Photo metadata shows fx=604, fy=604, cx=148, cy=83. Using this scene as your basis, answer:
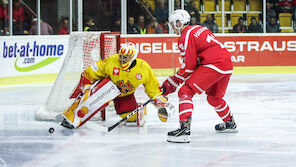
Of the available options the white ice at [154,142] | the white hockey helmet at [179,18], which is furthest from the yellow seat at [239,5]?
the white hockey helmet at [179,18]

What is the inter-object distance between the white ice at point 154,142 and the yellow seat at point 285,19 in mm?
6552

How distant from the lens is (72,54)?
→ 633 cm

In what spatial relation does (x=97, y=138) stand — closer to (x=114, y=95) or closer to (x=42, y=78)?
(x=114, y=95)

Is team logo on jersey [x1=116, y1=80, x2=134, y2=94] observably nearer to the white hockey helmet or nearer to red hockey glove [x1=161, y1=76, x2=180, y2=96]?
red hockey glove [x1=161, y1=76, x2=180, y2=96]

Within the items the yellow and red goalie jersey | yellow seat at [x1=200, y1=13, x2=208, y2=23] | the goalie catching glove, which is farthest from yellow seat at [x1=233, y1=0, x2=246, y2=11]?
the goalie catching glove

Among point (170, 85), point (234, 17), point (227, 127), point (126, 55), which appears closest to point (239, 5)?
point (234, 17)

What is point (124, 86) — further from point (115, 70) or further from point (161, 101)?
point (161, 101)

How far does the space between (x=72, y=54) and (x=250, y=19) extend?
779 centimetres

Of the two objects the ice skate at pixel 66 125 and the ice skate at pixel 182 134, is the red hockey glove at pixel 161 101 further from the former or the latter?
the ice skate at pixel 66 125

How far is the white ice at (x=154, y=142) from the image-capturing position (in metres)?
4.20

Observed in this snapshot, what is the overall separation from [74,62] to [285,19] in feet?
27.8

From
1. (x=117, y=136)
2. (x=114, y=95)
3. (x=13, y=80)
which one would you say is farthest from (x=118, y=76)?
(x=13, y=80)

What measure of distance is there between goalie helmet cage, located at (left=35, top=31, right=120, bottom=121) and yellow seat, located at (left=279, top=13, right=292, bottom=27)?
805cm

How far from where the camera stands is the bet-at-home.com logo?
33.1ft
